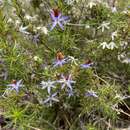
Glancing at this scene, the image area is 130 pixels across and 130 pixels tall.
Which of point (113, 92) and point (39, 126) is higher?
point (113, 92)

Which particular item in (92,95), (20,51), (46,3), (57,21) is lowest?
(92,95)

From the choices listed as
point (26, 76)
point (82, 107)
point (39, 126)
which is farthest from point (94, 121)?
point (26, 76)

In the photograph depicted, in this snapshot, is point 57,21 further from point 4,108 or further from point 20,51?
point 4,108

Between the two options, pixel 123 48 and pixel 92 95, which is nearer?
pixel 92 95

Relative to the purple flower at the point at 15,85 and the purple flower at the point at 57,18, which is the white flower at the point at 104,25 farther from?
the purple flower at the point at 15,85

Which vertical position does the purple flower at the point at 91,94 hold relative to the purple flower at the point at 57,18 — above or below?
below

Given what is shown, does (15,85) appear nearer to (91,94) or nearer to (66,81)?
(66,81)

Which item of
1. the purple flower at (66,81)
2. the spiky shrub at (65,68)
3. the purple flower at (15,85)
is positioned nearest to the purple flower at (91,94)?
the spiky shrub at (65,68)

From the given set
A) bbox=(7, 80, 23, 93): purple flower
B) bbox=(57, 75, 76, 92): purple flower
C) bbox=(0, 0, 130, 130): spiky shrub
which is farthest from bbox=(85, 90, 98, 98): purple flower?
bbox=(7, 80, 23, 93): purple flower
